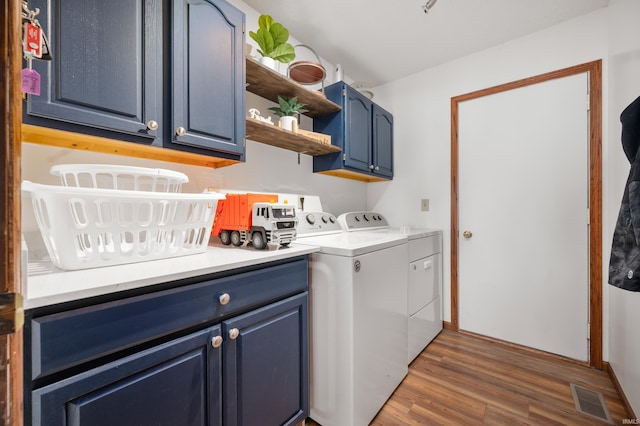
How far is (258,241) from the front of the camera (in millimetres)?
1189

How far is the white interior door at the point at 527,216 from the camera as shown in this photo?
6.09 ft

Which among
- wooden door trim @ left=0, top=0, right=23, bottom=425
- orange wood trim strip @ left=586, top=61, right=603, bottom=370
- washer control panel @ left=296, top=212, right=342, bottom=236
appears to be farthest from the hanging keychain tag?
orange wood trim strip @ left=586, top=61, right=603, bottom=370

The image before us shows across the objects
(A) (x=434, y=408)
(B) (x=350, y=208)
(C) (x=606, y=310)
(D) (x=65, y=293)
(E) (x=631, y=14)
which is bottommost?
(A) (x=434, y=408)

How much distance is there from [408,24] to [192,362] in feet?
7.86

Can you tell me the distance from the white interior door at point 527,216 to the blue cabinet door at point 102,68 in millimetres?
2317

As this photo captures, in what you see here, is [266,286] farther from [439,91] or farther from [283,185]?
[439,91]

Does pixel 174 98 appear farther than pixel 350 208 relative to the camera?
No

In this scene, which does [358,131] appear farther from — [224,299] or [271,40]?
[224,299]

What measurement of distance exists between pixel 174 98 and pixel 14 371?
1.01 meters

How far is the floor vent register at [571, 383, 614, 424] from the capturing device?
136 centimetres

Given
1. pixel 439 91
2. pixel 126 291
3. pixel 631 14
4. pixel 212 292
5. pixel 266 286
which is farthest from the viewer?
pixel 439 91

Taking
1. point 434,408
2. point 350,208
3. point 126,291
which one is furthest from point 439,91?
point 126,291

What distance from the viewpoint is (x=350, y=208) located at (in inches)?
106

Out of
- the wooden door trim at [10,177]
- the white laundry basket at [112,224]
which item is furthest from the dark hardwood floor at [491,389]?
the wooden door trim at [10,177]
